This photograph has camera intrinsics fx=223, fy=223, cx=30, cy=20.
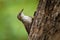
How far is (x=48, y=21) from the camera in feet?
2.97

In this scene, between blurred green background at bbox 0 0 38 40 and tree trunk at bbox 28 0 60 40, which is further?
blurred green background at bbox 0 0 38 40

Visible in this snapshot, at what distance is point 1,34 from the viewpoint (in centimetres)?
237

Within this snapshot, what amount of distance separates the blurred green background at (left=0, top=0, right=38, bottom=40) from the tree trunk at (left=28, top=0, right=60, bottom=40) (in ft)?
4.17

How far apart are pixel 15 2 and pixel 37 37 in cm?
142

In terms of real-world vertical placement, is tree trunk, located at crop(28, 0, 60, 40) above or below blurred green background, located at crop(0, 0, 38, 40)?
above

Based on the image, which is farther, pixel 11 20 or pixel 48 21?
pixel 11 20

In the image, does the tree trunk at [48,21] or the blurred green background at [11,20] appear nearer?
the tree trunk at [48,21]

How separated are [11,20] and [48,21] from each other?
4.81 feet

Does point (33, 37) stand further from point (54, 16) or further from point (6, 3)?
point (6, 3)

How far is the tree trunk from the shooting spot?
0.88 metres

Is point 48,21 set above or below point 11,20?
above

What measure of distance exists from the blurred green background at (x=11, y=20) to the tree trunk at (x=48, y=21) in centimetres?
127

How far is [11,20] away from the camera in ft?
7.70

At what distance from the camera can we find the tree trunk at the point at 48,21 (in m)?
0.88
